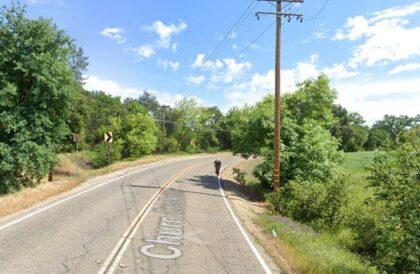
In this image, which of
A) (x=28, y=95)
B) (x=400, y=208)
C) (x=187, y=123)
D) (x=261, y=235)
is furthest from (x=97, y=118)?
(x=400, y=208)

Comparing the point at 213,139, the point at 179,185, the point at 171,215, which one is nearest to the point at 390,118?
the point at 213,139

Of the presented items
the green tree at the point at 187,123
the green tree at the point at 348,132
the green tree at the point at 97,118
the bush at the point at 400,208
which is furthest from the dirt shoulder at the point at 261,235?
the green tree at the point at 348,132

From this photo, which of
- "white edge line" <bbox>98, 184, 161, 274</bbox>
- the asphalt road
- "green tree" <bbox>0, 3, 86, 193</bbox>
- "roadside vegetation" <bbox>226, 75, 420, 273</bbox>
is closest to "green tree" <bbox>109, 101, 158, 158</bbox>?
"roadside vegetation" <bbox>226, 75, 420, 273</bbox>

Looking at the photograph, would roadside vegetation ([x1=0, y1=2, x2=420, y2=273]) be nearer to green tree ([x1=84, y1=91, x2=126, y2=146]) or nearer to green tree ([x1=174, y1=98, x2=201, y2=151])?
green tree ([x1=84, y1=91, x2=126, y2=146])

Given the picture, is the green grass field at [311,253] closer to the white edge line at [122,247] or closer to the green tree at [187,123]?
the white edge line at [122,247]

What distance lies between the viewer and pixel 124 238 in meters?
11.0

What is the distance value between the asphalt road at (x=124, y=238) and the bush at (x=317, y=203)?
321cm

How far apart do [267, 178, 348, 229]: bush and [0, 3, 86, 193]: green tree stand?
41.1 ft

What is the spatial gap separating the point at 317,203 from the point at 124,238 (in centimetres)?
1008

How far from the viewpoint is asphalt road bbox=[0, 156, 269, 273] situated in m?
8.70

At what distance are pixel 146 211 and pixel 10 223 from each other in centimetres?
476

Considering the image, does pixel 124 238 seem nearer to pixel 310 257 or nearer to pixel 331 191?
pixel 310 257

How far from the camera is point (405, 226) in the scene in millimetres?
8320

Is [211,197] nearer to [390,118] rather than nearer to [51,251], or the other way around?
[51,251]
